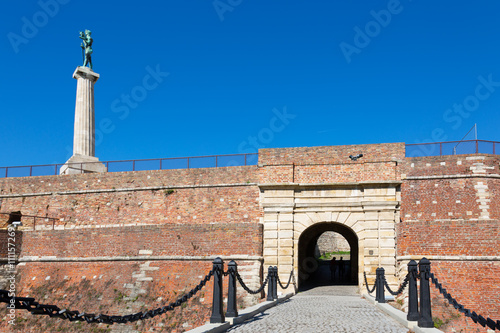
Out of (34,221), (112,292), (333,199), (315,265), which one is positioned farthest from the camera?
(315,265)

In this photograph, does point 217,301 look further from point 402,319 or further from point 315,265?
point 315,265

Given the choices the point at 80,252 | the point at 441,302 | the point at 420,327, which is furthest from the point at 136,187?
the point at 420,327

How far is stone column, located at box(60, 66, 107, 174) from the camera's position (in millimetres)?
26484

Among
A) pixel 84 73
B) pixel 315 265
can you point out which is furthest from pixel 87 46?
pixel 315 265

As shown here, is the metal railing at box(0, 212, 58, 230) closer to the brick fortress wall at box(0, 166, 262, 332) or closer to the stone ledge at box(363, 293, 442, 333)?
the brick fortress wall at box(0, 166, 262, 332)

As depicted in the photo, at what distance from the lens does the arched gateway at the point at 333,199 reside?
65.8 feet

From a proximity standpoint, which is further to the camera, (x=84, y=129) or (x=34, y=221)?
(x=84, y=129)

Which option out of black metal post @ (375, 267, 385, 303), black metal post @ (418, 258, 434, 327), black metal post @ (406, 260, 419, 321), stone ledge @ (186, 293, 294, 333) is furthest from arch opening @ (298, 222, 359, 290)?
black metal post @ (418, 258, 434, 327)

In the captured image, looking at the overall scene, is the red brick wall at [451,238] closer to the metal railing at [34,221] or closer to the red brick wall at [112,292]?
the red brick wall at [112,292]

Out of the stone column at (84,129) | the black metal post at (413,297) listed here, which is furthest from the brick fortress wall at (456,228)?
the stone column at (84,129)

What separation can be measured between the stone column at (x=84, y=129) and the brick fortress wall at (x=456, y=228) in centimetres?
1595

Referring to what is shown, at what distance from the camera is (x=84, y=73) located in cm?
2770

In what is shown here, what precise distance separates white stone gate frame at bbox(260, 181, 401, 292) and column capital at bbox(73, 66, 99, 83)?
502 inches

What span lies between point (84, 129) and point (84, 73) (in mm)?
3156
